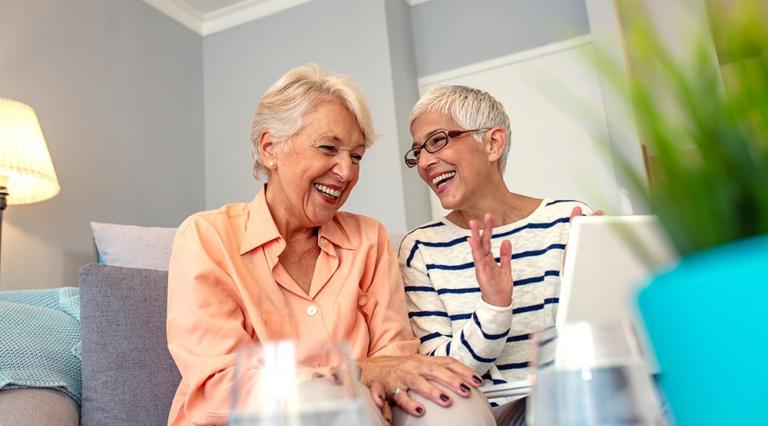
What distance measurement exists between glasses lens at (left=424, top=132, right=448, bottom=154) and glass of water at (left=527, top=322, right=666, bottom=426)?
1368 mm

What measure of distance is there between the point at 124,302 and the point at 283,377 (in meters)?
1.23

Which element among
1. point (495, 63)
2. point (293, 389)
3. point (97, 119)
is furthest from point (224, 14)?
point (293, 389)

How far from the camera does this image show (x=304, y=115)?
1.53 meters

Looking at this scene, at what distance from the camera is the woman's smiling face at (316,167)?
1.50m

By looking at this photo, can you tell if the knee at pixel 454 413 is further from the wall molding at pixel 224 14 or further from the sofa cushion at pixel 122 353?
the wall molding at pixel 224 14

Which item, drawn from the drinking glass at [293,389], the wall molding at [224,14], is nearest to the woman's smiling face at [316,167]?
the drinking glass at [293,389]

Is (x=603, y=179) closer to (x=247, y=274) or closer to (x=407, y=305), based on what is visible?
(x=407, y=305)

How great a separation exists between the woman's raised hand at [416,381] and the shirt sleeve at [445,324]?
0.21m

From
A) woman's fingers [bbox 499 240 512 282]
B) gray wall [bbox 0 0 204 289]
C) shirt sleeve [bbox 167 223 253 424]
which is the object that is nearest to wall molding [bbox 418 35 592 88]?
gray wall [bbox 0 0 204 289]

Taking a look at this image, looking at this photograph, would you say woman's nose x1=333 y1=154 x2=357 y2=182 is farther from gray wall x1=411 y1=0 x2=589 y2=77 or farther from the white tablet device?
gray wall x1=411 y1=0 x2=589 y2=77

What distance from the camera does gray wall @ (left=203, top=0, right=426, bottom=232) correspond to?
336 centimetres

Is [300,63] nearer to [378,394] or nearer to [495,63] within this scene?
[495,63]

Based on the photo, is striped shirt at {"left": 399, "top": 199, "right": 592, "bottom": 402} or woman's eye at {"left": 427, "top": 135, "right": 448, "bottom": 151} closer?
striped shirt at {"left": 399, "top": 199, "right": 592, "bottom": 402}

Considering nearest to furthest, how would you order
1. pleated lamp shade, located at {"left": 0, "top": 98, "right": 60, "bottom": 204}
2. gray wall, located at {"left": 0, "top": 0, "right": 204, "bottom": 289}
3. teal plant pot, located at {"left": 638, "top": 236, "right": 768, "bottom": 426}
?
teal plant pot, located at {"left": 638, "top": 236, "right": 768, "bottom": 426}
pleated lamp shade, located at {"left": 0, "top": 98, "right": 60, "bottom": 204}
gray wall, located at {"left": 0, "top": 0, "right": 204, "bottom": 289}
